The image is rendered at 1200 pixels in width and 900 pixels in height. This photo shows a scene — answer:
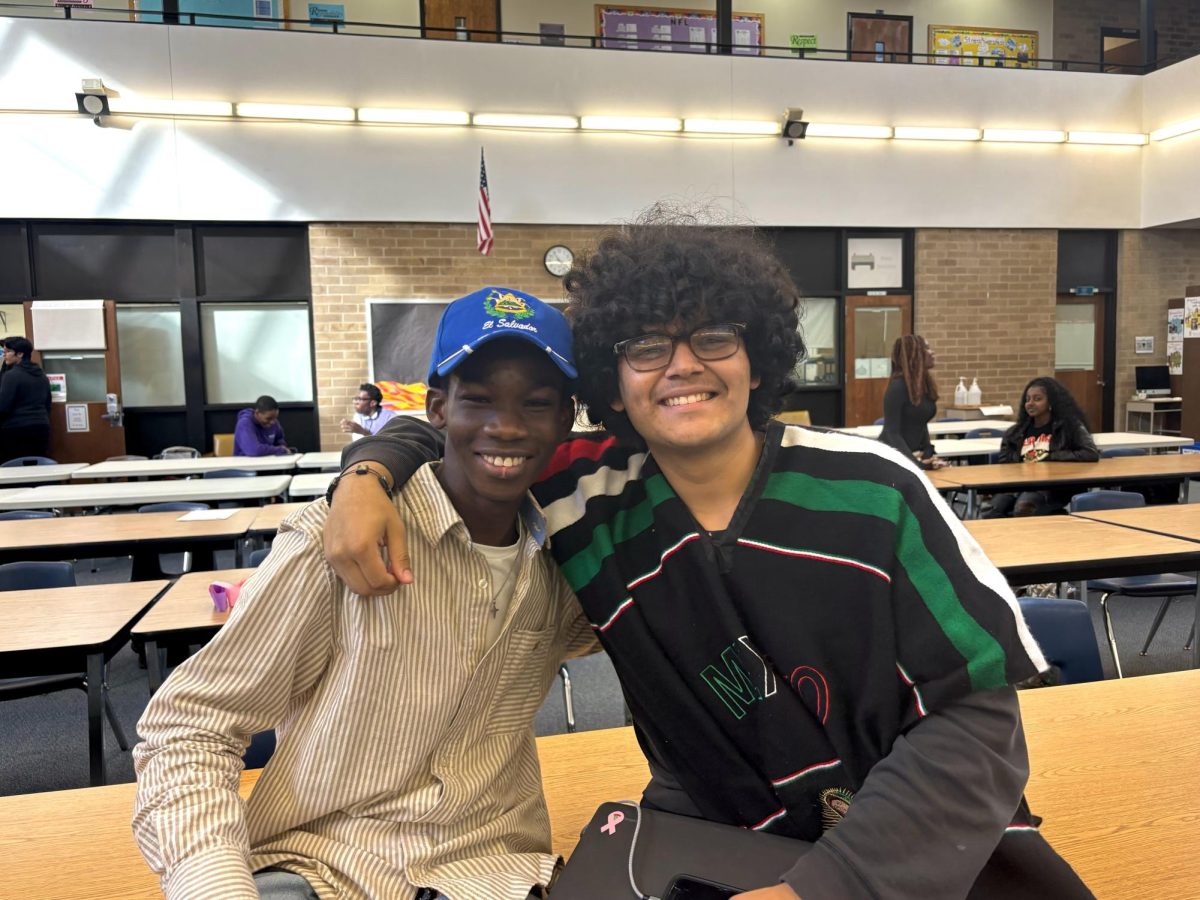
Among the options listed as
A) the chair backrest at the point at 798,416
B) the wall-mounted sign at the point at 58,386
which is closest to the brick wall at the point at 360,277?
the wall-mounted sign at the point at 58,386

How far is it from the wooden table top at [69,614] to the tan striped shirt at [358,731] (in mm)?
1630

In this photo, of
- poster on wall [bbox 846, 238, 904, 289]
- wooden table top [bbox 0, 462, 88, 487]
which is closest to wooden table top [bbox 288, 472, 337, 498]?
wooden table top [bbox 0, 462, 88, 487]

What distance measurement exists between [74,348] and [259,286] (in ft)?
5.92

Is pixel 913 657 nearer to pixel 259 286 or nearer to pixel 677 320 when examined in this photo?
pixel 677 320

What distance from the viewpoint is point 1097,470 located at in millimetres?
4949

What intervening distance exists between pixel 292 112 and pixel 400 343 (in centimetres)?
235

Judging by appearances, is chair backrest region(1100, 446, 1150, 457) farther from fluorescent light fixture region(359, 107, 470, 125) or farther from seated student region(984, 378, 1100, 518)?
fluorescent light fixture region(359, 107, 470, 125)

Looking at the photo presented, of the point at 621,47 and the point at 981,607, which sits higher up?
the point at 621,47

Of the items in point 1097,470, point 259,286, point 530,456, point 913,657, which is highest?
point 259,286

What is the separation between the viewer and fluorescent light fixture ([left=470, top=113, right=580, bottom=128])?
8031 mm

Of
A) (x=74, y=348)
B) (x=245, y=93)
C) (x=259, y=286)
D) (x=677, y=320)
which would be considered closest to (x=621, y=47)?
(x=245, y=93)

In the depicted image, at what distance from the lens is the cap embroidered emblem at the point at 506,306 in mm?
1129

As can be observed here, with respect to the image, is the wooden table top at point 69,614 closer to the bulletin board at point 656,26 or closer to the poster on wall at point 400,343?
the poster on wall at point 400,343

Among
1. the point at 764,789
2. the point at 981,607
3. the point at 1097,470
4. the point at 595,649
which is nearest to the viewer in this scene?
the point at 981,607
